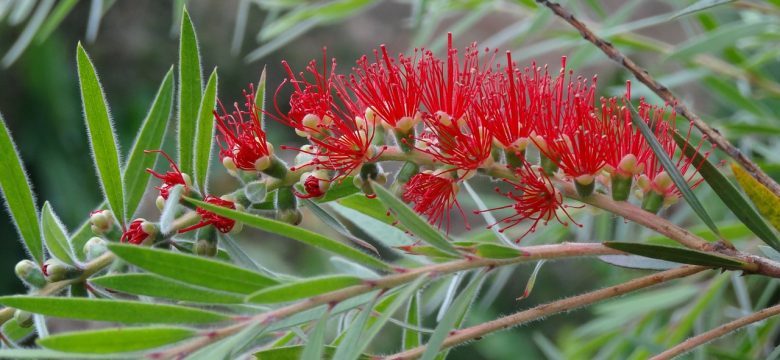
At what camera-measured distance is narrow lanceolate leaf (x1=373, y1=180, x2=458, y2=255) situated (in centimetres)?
42

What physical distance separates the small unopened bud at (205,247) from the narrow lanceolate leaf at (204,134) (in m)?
0.04

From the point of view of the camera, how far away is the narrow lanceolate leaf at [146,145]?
0.54 meters

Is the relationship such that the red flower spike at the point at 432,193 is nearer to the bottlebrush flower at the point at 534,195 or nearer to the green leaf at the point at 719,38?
the bottlebrush flower at the point at 534,195

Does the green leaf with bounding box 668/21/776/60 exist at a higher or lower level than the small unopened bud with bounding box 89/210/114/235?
higher

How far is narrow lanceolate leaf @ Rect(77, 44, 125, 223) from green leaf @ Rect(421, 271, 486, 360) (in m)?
0.20

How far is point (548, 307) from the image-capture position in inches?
18.7

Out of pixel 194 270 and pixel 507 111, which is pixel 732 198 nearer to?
pixel 507 111

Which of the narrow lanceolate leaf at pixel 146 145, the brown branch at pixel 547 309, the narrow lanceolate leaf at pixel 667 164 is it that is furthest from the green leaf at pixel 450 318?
the narrow lanceolate leaf at pixel 146 145

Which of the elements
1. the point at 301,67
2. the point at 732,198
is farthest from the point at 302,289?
the point at 301,67

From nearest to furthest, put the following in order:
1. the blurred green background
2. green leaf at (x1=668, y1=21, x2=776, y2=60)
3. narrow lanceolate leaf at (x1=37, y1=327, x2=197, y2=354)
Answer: narrow lanceolate leaf at (x1=37, y1=327, x2=197, y2=354), green leaf at (x1=668, y1=21, x2=776, y2=60), the blurred green background

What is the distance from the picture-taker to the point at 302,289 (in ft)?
1.31

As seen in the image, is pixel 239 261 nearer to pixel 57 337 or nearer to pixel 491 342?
pixel 57 337

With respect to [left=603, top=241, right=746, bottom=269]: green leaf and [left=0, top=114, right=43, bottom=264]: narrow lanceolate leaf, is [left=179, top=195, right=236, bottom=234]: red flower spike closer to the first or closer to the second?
[left=0, top=114, right=43, bottom=264]: narrow lanceolate leaf

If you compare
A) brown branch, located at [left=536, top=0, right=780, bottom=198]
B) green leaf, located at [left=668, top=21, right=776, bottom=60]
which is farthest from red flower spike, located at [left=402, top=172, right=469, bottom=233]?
green leaf, located at [left=668, top=21, right=776, bottom=60]
